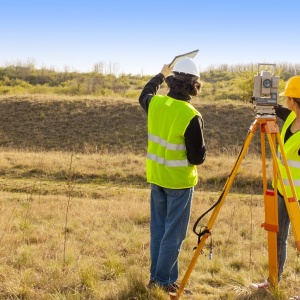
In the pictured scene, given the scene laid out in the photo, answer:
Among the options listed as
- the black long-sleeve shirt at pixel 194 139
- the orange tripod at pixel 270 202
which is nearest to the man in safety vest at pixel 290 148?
the orange tripod at pixel 270 202

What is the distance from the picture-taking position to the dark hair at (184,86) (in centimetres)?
332

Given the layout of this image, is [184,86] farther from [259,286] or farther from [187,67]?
[259,286]

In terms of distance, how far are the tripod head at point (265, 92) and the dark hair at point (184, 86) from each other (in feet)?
1.47

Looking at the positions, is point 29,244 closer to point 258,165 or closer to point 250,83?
point 258,165

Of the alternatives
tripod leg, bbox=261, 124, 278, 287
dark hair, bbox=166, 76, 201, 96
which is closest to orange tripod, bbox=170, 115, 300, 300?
tripod leg, bbox=261, 124, 278, 287

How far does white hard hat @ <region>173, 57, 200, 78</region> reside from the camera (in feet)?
10.8

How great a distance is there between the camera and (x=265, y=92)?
3.18 metres

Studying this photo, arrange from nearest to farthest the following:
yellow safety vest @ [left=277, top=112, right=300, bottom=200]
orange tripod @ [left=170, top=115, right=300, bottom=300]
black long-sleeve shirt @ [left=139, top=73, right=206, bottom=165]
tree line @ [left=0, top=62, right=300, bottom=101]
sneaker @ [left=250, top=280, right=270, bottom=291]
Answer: orange tripod @ [left=170, top=115, right=300, bottom=300], black long-sleeve shirt @ [left=139, top=73, right=206, bottom=165], yellow safety vest @ [left=277, top=112, right=300, bottom=200], sneaker @ [left=250, top=280, right=270, bottom=291], tree line @ [left=0, top=62, right=300, bottom=101]

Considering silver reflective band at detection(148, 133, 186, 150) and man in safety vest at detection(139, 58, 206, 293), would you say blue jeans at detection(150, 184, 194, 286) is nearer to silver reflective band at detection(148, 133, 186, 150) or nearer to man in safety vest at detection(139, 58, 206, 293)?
man in safety vest at detection(139, 58, 206, 293)

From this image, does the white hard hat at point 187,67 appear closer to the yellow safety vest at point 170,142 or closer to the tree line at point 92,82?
the yellow safety vest at point 170,142

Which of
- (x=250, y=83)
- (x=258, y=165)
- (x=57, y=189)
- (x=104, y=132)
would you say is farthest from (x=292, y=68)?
(x=57, y=189)

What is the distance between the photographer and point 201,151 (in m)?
3.32

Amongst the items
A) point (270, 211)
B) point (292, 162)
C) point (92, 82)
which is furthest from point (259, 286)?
point (92, 82)

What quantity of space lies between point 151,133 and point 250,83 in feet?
111
